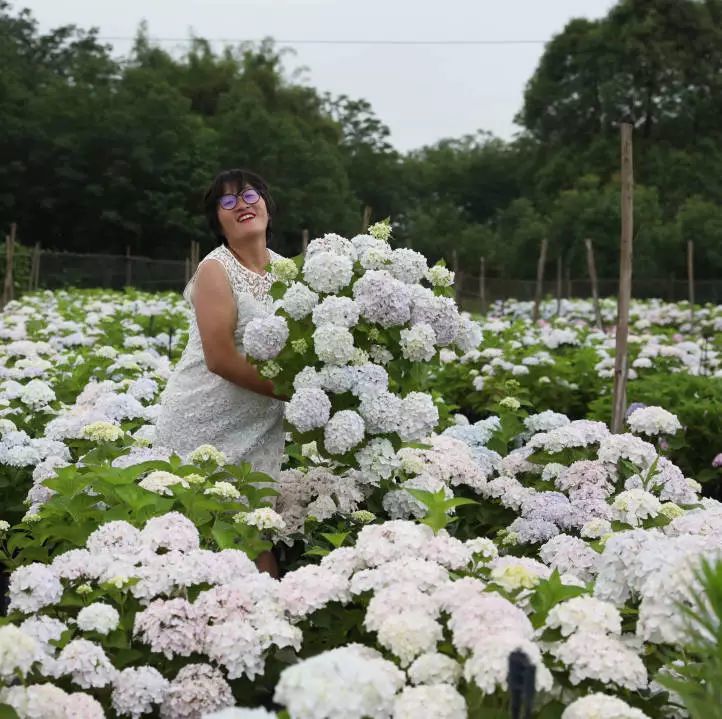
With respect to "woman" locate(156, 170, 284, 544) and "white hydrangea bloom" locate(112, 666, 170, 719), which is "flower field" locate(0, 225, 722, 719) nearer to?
"white hydrangea bloom" locate(112, 666, 170, 719)

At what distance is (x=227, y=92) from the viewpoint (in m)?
46.8

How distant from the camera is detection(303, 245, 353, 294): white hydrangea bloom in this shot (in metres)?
3.35

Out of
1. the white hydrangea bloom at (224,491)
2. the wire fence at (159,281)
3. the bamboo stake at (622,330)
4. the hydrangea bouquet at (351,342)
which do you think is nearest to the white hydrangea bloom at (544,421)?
the bamboo stake at (622,330)

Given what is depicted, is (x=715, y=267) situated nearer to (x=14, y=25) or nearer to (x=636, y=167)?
(x=636, y=167)

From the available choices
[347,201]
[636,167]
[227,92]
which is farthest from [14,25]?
[636,167]

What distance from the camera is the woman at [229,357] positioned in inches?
145

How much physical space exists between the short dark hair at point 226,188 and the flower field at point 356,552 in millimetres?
600

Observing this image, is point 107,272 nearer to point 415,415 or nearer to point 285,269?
point 285,269

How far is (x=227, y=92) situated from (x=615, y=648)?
46850 mm

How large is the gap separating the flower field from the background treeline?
81.8 ft

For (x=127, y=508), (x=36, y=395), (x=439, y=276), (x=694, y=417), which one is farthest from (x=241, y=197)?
(x=694, y=417)

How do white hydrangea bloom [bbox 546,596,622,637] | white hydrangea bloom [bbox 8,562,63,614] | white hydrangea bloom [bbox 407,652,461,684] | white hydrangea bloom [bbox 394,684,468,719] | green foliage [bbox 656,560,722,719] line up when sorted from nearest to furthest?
green foliage [bbox 656,560,722,719], white hydrangea bloom [bbox 394,684,468,719], white hydrangea bloom [bbox 407,652,461,684], white hydrangea bloom [bbox 546,596,622,637], white hydrangea bloom [bbox 8,562,63,614]

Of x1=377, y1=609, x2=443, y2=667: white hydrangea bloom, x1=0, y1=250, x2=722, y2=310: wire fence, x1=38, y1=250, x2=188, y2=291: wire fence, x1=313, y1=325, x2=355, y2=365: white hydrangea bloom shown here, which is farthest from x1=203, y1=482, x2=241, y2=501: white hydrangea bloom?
x1=38, y1=250, x2=188, y2=291: wire fence

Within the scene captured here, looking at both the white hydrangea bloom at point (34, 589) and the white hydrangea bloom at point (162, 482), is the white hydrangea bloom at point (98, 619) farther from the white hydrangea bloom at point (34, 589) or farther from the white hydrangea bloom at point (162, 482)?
the white hydrangea bloom at point (162, 482)
